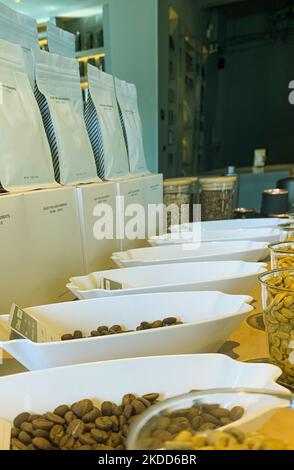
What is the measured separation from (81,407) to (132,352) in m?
0.10

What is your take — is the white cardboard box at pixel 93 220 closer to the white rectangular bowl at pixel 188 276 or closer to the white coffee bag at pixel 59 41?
the white rectangular bowl at pixel 188 276

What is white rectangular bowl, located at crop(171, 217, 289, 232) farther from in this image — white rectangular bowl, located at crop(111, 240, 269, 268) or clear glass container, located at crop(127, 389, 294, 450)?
clear glass container, located at crop(127, 389, 294, 450)

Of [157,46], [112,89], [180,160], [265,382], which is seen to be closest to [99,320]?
[265,382]

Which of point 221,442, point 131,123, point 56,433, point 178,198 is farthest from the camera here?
point 178,198

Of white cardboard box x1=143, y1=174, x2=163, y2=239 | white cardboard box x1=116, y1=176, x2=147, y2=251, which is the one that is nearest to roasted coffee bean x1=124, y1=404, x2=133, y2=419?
white cardboard box x1=116, y1=176, x2=147, y2=251

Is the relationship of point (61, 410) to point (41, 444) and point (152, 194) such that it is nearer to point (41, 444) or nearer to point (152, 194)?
point (41, 444)

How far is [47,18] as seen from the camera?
101 inches

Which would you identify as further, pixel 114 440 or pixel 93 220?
pixel 93 220

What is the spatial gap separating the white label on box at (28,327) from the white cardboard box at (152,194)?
58 cm

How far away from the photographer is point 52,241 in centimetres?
67

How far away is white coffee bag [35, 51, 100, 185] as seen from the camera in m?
0.72

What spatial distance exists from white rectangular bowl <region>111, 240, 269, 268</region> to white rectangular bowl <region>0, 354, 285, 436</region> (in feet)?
1.18

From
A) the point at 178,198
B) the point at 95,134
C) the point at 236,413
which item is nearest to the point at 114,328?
the point at 236,413

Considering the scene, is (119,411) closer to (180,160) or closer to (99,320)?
(99,320)
